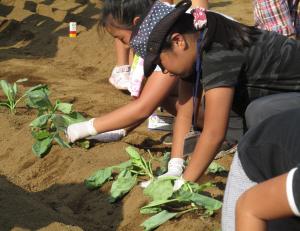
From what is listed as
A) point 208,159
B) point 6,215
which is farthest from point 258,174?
point 6,215

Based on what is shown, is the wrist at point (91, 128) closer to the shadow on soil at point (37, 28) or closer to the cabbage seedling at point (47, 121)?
the cabbage seedling at point (47, 121)

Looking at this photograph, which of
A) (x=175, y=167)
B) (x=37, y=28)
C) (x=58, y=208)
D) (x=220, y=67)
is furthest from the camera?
(x=37, y=28)

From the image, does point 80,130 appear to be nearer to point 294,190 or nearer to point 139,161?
point 139,161

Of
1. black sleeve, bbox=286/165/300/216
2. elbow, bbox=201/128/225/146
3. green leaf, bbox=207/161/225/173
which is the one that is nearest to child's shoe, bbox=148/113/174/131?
green leaf, bbox=207/161/225/173

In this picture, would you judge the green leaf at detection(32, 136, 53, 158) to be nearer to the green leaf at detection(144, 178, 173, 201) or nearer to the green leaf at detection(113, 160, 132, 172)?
the green leaf at detection(113, 160, 132, 172)

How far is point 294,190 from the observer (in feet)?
5.45

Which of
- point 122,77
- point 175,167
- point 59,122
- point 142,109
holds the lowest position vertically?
point 122,77

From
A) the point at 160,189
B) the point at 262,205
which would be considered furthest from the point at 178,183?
the point at 262,205

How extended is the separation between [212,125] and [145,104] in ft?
3.01

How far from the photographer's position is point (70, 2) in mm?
10281

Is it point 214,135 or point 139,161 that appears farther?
point 139,161

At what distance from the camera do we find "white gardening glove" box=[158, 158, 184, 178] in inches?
135

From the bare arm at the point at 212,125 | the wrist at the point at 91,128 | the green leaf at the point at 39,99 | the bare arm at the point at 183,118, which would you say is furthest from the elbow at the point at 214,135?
the green leaf at the point at 39,99

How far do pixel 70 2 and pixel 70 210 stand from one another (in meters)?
7.13
